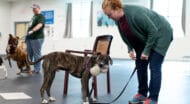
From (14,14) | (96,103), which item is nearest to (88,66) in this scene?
(96,103)

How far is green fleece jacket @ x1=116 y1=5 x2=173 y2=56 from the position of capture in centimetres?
281

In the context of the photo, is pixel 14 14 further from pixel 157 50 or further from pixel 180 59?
pixel 157 50

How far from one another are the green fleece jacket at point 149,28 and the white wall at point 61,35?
9410mm

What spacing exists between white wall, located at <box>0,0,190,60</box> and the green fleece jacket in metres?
9.41

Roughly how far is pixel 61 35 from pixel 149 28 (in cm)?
1279

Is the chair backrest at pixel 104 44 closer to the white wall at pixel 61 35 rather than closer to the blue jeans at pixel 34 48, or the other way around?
the blue jeans at pixel 34 48

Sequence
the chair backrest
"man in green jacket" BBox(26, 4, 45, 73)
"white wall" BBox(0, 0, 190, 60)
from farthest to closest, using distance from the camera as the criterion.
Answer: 1. "white wall" BBox(0, 0, 190, 60)
2. "man in green jacket" BBox(26, 4, 45, 73)
3. the chair backrest

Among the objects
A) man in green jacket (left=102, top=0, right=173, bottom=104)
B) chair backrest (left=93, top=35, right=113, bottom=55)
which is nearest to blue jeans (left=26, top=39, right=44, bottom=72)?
chair backrest (left=93, top=35, right=113, bottom=55)

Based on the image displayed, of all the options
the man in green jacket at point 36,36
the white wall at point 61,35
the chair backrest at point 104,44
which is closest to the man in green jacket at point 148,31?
the chair backrest at point 104,44

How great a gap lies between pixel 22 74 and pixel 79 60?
3.50m

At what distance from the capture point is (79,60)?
3494 millimetres

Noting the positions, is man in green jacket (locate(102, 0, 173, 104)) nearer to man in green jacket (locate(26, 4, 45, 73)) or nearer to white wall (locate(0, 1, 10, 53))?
man in green jacket (locate(26, 4, 45, 73))

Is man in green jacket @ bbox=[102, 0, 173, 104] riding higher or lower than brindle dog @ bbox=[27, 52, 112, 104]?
higher

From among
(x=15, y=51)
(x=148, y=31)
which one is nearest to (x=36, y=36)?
(x=15, y=51)
